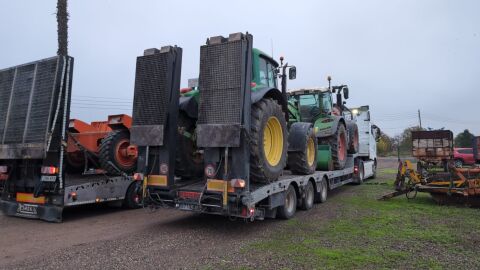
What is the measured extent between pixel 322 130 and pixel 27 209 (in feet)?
26.1

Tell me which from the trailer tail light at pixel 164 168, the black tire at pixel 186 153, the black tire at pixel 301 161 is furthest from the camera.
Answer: the black tire at pixel 301 161

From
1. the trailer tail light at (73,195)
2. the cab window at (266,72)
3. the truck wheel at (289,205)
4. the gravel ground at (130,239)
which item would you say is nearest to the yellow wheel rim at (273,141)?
the truck wheel at (289,205)

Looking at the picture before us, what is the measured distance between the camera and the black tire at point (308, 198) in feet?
30.3

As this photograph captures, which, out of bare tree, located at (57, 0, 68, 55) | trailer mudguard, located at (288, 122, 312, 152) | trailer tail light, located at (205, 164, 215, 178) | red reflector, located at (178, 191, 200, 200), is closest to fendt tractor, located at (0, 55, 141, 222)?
red reflector, located at (178, 191, 200, 200)

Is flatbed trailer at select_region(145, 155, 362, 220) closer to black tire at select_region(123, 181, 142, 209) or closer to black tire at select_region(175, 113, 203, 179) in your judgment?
black tire at select_region(175, 113, 203, 179)

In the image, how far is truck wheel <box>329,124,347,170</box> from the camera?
1172cm

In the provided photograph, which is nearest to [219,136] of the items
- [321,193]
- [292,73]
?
[292,73]

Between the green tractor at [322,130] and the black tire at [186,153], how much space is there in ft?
7.45

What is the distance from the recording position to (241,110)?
662 centimetres

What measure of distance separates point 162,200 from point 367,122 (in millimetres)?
12977

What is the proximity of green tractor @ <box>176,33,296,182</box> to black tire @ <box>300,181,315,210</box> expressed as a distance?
5.28ft

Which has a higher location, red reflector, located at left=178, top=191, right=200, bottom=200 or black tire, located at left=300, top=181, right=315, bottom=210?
red reflector, located at left=178, top=191, right=200, bottom=200

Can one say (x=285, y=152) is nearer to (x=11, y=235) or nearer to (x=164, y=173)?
(x=164, y=173)

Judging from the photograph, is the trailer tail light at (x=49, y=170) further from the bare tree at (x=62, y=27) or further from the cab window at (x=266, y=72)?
the bare tree at (x=62, y=27)
